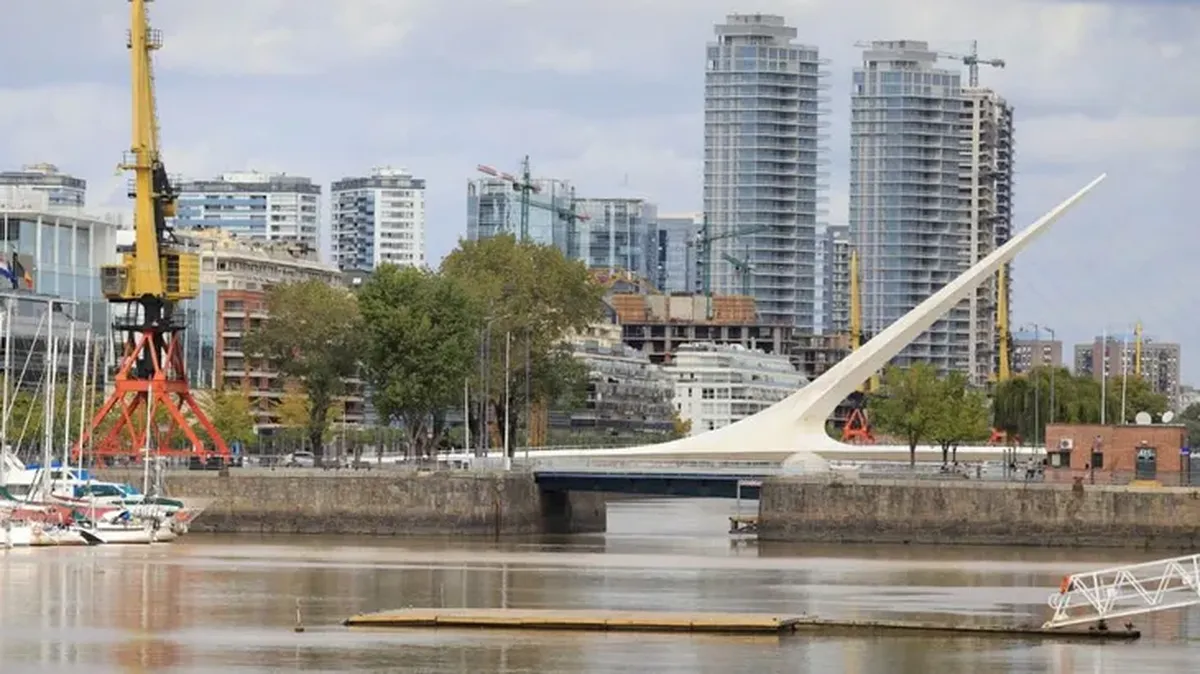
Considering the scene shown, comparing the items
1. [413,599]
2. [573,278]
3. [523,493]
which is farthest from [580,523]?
[413,599]

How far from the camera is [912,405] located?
460 ft

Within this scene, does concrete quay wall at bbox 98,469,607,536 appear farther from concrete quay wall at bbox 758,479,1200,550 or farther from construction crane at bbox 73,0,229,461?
concrete quay wall at bbox 758,479,1200,550

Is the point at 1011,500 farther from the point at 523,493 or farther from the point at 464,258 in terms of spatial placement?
the point at 464,258

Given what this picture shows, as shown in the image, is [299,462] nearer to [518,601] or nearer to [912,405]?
[912,405]

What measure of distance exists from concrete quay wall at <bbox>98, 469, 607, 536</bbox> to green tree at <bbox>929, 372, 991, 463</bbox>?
32905 mm

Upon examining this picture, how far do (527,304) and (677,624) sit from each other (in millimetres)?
87226

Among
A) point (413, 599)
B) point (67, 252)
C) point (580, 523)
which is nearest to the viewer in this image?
point (413, 599)

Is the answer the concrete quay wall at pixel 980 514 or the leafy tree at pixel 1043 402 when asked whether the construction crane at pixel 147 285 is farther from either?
the leafy tree at pixel 1043 402

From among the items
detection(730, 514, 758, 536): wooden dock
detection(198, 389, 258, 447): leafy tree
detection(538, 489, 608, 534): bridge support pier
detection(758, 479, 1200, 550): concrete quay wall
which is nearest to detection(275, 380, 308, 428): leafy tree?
detection(198, 389, 258, 447): leafy tree

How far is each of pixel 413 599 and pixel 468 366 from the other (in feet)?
211

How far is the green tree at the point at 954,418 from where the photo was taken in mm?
135750

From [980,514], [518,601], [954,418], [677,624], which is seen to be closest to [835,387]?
[954,418]

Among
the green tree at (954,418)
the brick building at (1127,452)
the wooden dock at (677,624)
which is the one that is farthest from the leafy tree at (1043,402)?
the wooden dock at (677,624)

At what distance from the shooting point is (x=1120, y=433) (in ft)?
372
